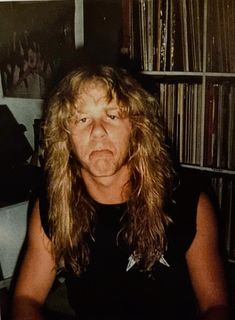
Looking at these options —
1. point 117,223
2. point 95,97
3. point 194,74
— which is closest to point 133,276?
point 117,223

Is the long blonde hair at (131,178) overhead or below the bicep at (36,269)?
overhead

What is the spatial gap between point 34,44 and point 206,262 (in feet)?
2.86

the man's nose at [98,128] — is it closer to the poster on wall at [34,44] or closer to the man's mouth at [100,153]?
A: the man's mouth at [100,153]

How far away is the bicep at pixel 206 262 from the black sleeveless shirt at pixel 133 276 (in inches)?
0.6

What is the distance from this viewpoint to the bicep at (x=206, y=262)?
0.79 meters

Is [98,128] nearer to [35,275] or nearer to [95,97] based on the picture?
[95,97]

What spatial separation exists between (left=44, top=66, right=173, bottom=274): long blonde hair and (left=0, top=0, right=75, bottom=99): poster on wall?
1.46ft

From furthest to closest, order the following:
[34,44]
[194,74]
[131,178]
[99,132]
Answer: [34,44] < [194,74] < [131,178] < [99,132]

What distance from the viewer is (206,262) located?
0.81m

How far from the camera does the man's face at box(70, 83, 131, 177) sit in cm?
81

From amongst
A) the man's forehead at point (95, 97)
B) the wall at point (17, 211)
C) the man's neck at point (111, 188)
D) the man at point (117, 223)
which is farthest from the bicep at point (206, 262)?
the wall at point (17, 211)

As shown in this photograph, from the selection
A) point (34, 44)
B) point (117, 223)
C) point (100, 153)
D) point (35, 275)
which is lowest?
point (35, 275)

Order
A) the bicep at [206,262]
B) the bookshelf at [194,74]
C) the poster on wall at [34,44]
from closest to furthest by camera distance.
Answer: the bicep at [206,262] → the bookshelf at [194,74] → the poster on wall at [34,44]

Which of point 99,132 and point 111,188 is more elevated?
point 99,132
